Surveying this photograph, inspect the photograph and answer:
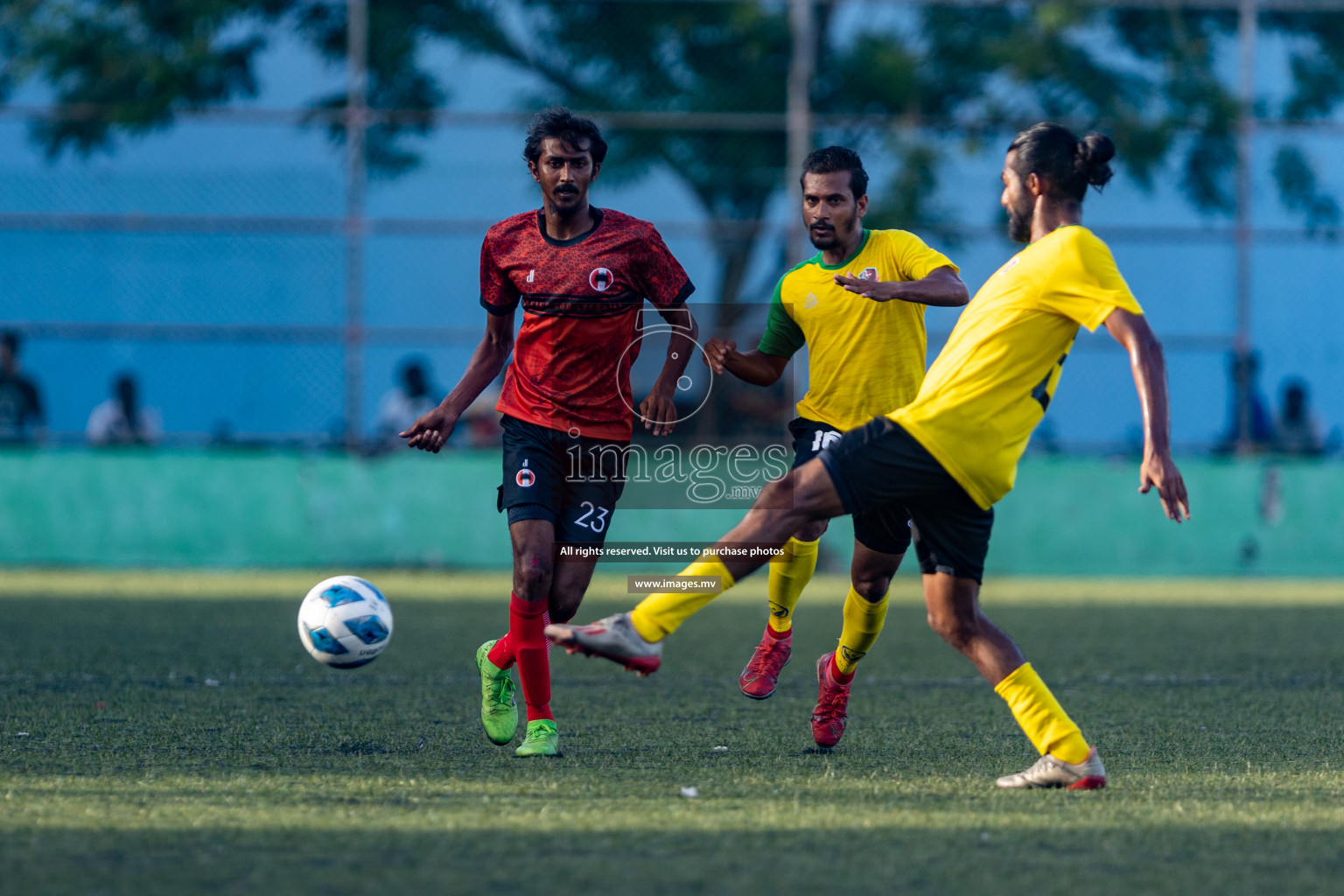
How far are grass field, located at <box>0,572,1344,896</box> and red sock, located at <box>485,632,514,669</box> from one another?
285 mm

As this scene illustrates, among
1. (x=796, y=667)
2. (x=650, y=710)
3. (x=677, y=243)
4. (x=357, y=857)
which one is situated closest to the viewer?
(x=357, y=857)

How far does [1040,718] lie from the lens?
459 centimetres

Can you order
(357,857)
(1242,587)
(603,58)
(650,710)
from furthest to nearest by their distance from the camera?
1. (603,58)
2. (1242,587)
3. (650,710)
4. (357,857)

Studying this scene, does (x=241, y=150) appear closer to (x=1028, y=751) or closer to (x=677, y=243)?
(x=677, y=243)

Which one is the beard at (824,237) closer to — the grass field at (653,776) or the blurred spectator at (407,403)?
the grass field at (653,776)

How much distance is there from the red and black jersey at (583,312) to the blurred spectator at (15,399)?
10087 mm

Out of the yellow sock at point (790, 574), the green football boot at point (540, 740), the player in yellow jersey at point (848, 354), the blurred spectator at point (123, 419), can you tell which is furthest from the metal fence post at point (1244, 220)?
the green football boot at point (540, 740)

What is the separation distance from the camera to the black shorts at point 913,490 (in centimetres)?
440

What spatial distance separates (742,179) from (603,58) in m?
2.24

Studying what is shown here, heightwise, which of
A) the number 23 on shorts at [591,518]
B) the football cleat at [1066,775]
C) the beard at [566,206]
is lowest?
the football cleat at [1066,775]

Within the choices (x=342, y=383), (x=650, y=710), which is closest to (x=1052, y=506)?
(x=342, y=383)

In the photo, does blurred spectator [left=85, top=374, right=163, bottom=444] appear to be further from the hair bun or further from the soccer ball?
the hair bun

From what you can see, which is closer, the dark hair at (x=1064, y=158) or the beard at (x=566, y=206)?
the dark hair at (x=1064, y=158)

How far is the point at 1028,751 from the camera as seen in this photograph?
5312mm
